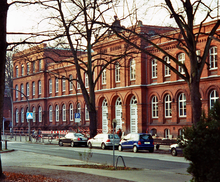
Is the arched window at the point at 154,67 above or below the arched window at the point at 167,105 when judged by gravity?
above

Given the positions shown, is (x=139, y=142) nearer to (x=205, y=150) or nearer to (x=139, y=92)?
(x=139, y=92)

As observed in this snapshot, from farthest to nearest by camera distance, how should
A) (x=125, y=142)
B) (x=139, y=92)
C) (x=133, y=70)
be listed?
(x=133, y=70) < (x=139, y=92) < (x=125, y=142)

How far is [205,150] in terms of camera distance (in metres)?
8.56

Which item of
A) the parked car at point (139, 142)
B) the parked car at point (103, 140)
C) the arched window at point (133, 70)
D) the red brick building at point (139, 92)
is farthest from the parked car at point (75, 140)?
the arched window at point (133, 70)

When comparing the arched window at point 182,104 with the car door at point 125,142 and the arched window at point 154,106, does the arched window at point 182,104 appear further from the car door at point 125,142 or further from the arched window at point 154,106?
the car door at point 125,142

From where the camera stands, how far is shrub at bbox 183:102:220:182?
8.45 metres

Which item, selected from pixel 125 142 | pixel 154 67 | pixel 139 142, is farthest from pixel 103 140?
pixel 154 67

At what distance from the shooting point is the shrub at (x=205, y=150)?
27.7 feet

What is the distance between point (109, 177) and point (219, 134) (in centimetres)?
549

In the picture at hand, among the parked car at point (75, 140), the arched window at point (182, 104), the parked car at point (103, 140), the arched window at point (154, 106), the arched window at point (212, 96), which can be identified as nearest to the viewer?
the parked car at point (103, 140)

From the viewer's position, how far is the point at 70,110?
5959 centimetres

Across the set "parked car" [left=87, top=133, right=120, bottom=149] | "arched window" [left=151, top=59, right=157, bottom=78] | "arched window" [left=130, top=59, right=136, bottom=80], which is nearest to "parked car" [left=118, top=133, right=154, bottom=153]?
"parked car" [left=87, top=133, right=120, bottom=149]

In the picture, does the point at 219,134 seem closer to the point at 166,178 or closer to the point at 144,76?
the point at 166,178

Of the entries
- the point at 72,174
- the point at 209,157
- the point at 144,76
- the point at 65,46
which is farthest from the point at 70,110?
the point at 209,157
